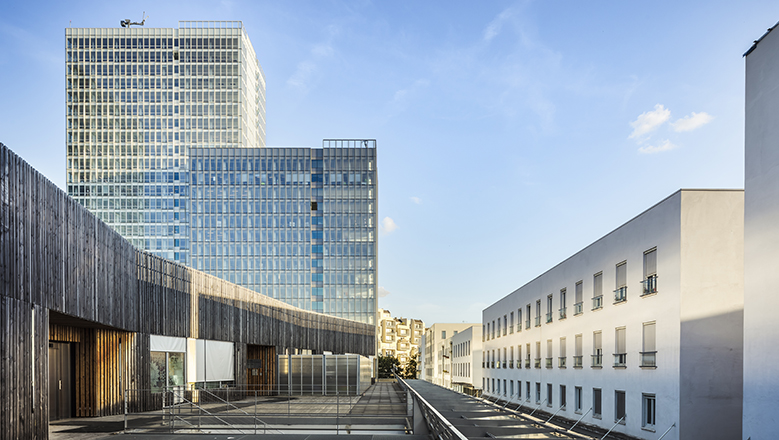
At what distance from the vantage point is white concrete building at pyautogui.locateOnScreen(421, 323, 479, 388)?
3393 inches

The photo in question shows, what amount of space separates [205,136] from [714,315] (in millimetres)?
104570

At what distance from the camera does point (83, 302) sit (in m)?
16.8

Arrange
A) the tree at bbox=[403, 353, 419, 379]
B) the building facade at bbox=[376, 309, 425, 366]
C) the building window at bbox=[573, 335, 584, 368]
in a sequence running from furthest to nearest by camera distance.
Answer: the building facade at bbox=[376, 309, 425, 366] → the tree at bbox=[403, 353, 419, 379] → the building window at bbox=[573, 335, 584, 368]

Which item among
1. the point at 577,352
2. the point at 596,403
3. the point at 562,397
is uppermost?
the point at 577,352

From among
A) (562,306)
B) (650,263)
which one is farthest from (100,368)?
(562,306)

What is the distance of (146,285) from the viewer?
22781 mm

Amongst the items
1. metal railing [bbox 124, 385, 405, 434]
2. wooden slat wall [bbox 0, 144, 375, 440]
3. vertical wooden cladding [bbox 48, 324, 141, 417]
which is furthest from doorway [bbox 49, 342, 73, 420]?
metal railing [bbox 124, 385, 405, 434]

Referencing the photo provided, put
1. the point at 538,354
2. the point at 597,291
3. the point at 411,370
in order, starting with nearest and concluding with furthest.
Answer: the point at 597,291 < the point at 538,354 < the point at 411,370

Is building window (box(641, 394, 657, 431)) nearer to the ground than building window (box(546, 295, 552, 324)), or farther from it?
nearer to the ground

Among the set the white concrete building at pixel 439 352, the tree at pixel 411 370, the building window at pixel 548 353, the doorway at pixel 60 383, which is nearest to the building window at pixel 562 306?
the building window at pixel 548 353

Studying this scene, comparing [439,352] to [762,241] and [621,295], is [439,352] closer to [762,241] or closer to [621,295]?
[621,295]

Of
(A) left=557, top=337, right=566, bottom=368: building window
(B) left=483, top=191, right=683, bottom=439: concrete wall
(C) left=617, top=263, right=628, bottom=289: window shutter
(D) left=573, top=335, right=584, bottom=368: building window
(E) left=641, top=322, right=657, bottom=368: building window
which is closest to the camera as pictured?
(B) left=483, top=191, right=683, bottom=439: concrete wall

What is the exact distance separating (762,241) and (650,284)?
528 cm

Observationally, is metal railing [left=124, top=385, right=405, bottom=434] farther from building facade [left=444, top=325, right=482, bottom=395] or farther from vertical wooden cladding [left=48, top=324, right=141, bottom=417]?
building facade [left=444, top=325, right=482, bottom=395]
